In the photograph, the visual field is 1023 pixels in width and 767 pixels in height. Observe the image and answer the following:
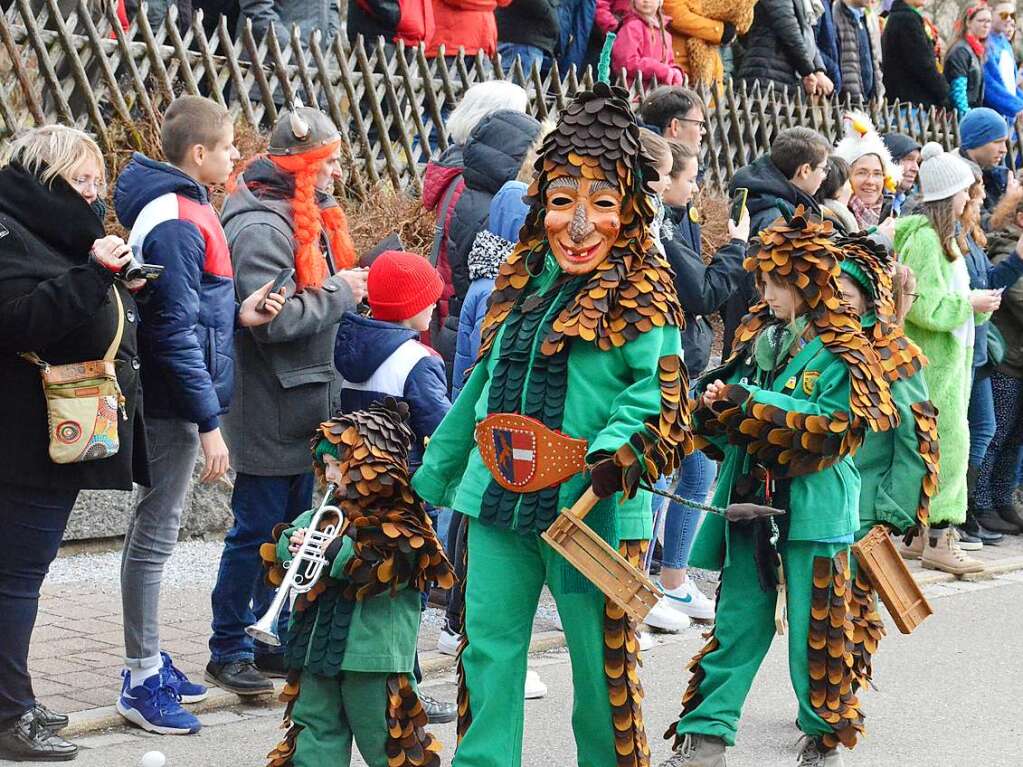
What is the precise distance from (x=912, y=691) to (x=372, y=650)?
290 centimetres

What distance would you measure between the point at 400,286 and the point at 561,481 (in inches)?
61.2

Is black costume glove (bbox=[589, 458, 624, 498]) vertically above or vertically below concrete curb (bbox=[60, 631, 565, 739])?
above

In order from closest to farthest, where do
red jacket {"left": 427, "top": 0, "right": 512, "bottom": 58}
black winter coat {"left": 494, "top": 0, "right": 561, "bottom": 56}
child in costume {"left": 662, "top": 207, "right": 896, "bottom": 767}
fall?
child in costume {"left": 662, "top": 207, "right": 896, "bottom": 767} → red jacket {"left": 427, "top": 0, "right": 512, "bottom": 58} → black winter coat {"left": 494, "top": 0, "right": 561, "bottom": 56}

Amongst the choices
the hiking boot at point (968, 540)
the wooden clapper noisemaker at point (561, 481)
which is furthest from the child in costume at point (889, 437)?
the hiking boot at point (968, 540)

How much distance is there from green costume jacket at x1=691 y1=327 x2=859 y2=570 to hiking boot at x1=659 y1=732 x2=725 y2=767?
1.91ft

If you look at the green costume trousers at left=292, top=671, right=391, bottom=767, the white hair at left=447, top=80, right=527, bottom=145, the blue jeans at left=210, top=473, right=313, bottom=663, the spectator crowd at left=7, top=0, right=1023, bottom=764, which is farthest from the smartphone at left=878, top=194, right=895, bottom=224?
the green costume trousers at left=292, top=671, right=391, bottom=767

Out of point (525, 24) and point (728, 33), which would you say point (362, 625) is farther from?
point (728, 33)

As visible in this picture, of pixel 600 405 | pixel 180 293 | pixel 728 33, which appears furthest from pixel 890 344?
pixel 728 33

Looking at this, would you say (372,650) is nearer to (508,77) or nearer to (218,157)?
(218,157)

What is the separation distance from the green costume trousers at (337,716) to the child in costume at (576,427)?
24cm

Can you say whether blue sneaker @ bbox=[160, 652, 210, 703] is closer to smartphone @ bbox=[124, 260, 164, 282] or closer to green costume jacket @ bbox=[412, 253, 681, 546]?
smartphone @ bbox=[124, 260, 164, 282]

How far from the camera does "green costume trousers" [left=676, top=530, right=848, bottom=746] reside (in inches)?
200

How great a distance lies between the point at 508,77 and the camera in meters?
10.8

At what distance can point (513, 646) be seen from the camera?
4.38 m
